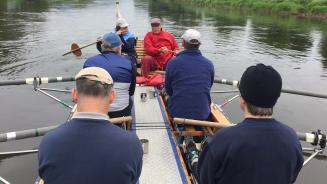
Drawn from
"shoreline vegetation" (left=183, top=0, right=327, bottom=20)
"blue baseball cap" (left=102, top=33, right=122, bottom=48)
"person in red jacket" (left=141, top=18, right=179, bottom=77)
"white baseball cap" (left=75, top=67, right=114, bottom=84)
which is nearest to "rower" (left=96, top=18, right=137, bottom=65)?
"person in red jacket" (left=141, top=18, right=179, bottom=77)

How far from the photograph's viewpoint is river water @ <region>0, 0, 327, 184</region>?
987 cm

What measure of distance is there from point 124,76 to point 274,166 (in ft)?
11.5

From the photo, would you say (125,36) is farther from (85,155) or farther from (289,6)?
(289,6)

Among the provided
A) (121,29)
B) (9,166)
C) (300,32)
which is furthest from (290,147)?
(300,32)

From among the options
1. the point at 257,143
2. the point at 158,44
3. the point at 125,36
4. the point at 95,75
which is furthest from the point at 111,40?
the point at 158,44

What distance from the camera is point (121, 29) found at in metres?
10.4

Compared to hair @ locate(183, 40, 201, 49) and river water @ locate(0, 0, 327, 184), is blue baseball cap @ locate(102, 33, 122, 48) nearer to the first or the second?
hair @ locate(183, 40, 201, 49)

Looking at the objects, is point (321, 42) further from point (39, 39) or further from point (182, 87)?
point (182, 87)

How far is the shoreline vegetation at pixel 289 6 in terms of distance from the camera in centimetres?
3809

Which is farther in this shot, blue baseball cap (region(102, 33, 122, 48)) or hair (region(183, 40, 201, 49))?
hair (region(183, 40, 201, 49))

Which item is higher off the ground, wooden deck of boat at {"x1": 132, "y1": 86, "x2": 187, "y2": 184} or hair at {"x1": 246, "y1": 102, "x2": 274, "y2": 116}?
hair at {"x1": 246, "y1": 102, "x2": 274, "y2": 116}

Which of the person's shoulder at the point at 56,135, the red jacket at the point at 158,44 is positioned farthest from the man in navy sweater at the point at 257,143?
the red jacket at the point at 158,44

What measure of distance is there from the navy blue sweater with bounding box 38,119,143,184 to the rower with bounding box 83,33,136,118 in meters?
3.17

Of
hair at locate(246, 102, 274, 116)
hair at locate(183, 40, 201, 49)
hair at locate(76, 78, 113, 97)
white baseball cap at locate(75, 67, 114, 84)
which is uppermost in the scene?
white baseball cap at locate(75, 67, 114, 84)
